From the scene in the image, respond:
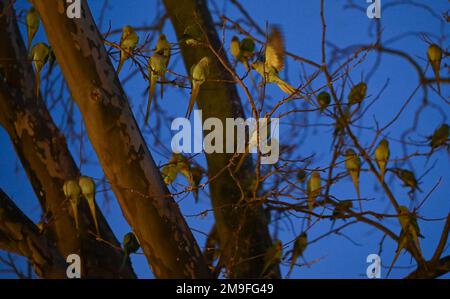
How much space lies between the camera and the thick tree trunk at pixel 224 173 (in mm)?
2105

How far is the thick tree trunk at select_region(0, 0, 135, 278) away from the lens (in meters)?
1.85

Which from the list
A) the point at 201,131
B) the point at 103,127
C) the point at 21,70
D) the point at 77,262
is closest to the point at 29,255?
the point at 77,262

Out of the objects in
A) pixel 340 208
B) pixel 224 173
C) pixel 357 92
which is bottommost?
pixel 340 208

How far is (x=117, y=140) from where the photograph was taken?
5.16 ft

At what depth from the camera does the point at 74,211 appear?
180 cm

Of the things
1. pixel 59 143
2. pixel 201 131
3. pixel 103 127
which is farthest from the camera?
pixel 201 131

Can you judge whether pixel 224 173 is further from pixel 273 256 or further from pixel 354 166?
pixel 354 166

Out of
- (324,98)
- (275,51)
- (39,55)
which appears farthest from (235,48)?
(39,55)

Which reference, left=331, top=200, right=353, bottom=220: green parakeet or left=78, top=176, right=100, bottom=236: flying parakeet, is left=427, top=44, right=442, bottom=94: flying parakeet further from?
left=78, top=176, right=100, bottom=236: flying parakeet

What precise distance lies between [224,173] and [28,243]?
0.72m

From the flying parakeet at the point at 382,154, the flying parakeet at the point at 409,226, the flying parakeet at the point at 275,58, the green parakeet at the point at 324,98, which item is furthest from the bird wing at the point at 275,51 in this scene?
the flying parakeet at the point at 409,226

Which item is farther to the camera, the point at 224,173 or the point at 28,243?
the point at 224,173
